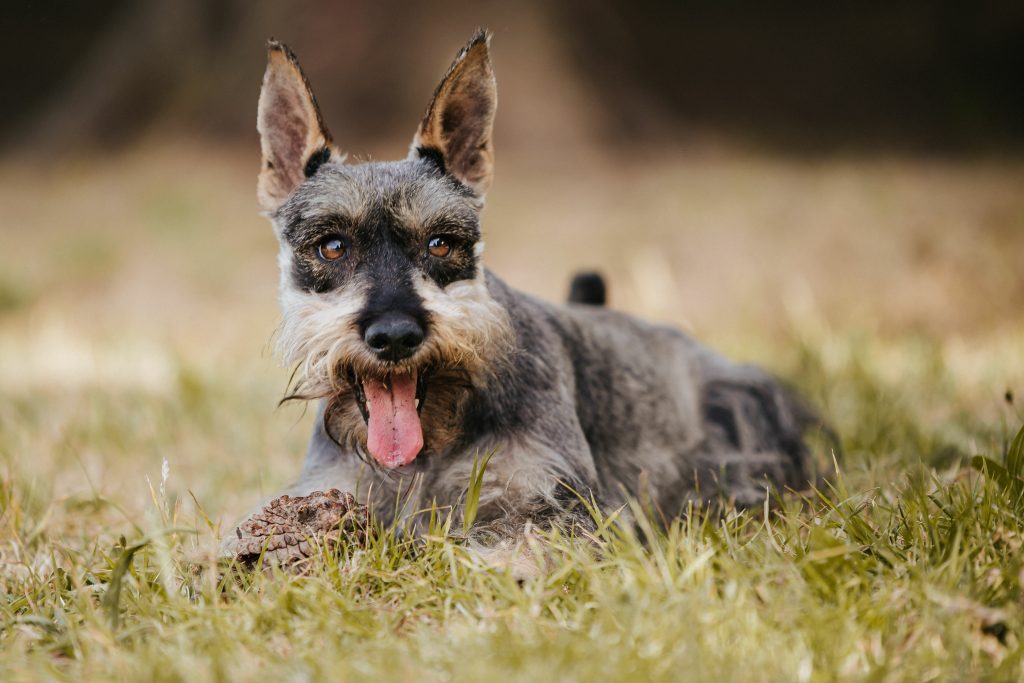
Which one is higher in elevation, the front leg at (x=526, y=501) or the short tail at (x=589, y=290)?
the short tail at (x=589, y=290)

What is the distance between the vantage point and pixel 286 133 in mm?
3486

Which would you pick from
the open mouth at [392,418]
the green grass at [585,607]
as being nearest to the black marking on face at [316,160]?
the open mouth at [392,418]

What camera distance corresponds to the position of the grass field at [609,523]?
2113 mm

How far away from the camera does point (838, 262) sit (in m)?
9.66

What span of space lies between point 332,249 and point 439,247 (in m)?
0.39

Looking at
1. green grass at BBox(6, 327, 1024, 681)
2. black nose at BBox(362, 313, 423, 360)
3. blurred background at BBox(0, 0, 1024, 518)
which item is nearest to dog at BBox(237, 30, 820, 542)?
black nose at BBox(362, 313, 423, 360)

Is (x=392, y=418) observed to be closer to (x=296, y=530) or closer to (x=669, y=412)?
(x=296, y=530)

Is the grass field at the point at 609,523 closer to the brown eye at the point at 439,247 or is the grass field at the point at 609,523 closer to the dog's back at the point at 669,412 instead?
the dog's back at the point at 669,412

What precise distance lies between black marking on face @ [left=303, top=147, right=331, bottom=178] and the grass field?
129 cm

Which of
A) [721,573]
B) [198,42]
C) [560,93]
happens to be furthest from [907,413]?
[198,42]

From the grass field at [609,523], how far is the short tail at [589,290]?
1608mm

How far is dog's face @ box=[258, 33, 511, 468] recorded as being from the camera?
283 centimetres

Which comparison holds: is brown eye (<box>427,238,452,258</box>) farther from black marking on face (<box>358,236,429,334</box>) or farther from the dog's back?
the dog's back

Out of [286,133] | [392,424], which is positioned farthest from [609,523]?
[286,133]
